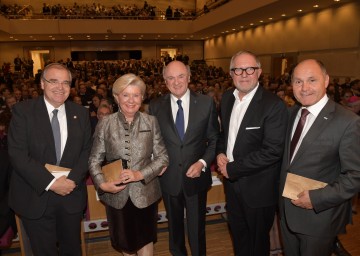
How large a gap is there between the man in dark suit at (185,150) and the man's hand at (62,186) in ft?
2.79

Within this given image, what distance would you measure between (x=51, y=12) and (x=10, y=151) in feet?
73.9

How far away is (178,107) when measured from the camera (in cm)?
277

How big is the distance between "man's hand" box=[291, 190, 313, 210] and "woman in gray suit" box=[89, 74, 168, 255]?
42.7 inches

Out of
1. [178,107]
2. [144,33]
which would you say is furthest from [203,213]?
[144,33]

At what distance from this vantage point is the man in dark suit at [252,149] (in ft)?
8.05

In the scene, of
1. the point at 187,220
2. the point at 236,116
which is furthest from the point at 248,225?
the point at 236,116

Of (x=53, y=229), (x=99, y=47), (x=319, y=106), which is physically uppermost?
(x=99, y=47)

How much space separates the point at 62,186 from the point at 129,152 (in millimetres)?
583

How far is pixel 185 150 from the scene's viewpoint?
2699mm

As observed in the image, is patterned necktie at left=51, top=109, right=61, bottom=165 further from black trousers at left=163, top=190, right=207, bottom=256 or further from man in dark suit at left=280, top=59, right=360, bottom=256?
man in dark suit at left=280, top=59, right=360, bottom=256

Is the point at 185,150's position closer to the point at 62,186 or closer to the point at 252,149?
the point at 252,149

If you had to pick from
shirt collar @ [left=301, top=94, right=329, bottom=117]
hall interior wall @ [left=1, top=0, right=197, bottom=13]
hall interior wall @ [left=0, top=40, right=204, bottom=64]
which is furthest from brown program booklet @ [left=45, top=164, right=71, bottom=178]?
hall interior wall @ [left=1, top=0, right=197, bottom=13]

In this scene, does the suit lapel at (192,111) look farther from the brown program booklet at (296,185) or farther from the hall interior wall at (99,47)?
the hall interior wall at (99,47)

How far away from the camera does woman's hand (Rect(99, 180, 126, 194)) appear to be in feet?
7.66
